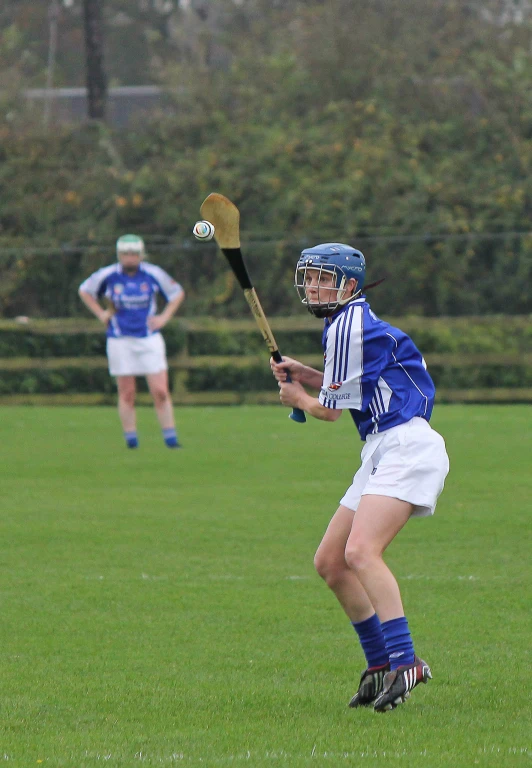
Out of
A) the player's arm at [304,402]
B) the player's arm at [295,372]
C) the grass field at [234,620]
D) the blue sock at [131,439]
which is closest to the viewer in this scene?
the grass field at [234,620]

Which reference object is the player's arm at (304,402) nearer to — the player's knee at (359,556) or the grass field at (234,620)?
the player's knee at (359,556)

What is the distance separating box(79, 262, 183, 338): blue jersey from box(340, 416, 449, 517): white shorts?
9.27 meters

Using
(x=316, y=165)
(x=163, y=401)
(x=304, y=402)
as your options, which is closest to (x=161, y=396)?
(x=163, y=401)

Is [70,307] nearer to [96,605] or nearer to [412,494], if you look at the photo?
[96,605]

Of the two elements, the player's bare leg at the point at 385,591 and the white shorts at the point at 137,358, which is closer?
the player's bare leg at the point at 385,591

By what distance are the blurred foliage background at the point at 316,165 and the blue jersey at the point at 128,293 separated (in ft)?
24.6

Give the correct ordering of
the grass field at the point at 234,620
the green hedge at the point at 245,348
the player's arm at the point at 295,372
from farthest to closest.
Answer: the green hedge at the point at 245,348 < the player's arm at the point at 295,372 < the grass field at the point at 234,620

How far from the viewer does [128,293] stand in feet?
46.9

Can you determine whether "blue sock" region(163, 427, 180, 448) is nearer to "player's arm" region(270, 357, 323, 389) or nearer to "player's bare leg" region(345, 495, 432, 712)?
"player's arm" region(270, 357, 323, 389)

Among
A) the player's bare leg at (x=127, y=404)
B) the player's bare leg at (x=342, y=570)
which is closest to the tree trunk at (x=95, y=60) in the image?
the player's bare leg at (x=127, y=404)

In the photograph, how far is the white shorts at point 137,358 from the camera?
46.5ft

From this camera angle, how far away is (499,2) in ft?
95.4

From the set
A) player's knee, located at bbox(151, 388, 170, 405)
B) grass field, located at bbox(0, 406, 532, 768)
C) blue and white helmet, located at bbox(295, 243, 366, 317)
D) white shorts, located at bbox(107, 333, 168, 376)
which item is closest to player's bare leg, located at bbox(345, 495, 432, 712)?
grass field, located at bbox(0, 406, 532, 768)

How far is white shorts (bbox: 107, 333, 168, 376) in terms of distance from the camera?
559 inches
